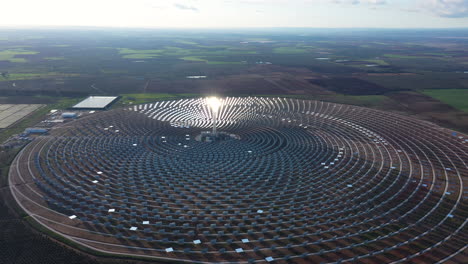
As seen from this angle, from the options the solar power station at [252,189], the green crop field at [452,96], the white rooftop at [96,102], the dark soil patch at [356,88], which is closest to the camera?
the solar power station at [252,189]

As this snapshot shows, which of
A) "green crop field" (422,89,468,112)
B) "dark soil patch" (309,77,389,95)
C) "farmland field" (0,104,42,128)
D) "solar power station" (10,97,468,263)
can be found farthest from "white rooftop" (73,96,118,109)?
"green crop field" (422,89,468,112)

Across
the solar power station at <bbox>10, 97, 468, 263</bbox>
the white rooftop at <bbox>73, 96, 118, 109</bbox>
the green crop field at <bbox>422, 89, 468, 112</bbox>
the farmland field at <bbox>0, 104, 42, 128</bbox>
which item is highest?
the green crop field at <bbox>422, 89, 468, 112</bbox>

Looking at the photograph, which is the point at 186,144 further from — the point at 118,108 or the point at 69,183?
the point at 118,108

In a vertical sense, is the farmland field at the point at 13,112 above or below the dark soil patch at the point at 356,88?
below

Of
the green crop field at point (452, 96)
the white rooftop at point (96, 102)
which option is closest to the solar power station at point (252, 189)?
the white rooftop at point (96, 102)

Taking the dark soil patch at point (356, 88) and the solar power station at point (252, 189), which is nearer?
the solar power station at point (252, 189)

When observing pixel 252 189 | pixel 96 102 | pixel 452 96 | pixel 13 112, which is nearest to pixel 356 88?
pixel 452 96

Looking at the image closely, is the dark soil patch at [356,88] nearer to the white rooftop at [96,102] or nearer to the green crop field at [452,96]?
the green crop field at [452,96]

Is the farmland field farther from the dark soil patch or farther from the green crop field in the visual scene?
the green crop field
